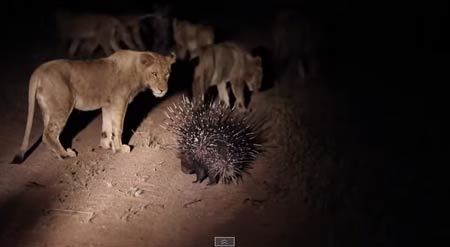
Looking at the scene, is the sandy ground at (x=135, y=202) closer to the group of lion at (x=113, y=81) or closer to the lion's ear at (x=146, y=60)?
the group of lion at (x=113, y=81)

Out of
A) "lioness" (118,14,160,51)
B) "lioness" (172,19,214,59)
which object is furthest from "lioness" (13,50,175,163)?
"lioness" (118,14,160,51)

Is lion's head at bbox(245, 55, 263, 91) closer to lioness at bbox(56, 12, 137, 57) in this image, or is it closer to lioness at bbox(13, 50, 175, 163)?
lioness at bbox(13, 50, 175, 163)

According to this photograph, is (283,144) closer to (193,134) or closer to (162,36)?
(193,134)

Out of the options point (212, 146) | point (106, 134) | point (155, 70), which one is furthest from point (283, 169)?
point (106, 134)

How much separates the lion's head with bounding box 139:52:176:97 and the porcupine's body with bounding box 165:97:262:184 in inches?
20.7

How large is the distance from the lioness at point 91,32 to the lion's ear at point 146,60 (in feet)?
13.5

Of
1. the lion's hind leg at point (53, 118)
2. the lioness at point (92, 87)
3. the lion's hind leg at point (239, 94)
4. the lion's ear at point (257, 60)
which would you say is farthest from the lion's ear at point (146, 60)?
the lion's ear at point (257, 60)

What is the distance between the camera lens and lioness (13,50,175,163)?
23.0ft

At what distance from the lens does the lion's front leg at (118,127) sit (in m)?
7.55

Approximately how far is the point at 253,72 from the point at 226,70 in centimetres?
60

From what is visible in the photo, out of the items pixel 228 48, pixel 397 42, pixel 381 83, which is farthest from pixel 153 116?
pixel 397 42

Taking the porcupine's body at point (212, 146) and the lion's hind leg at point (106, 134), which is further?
the lion's hind leg at point (106, 134)

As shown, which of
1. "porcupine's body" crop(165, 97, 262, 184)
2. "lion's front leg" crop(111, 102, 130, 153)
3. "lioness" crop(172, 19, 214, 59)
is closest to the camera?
"porcupine's body" crop(165, 97, 262, 184)

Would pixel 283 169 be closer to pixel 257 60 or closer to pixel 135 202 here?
pixel 135 202
